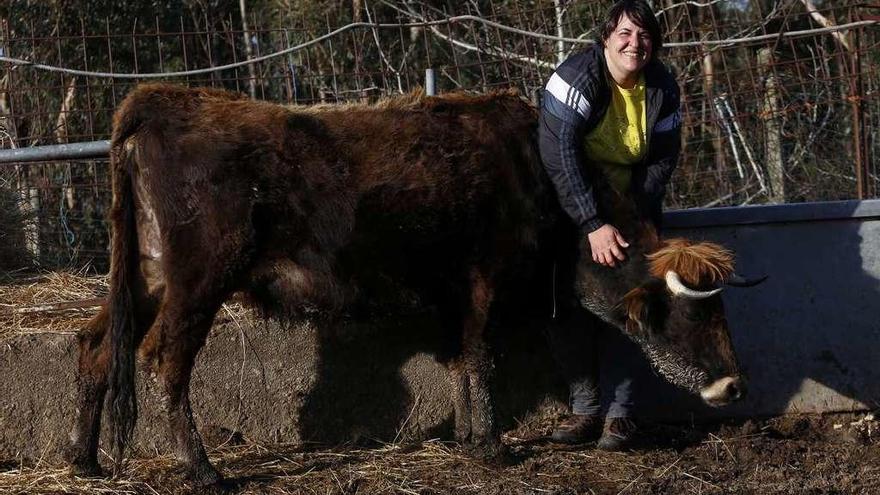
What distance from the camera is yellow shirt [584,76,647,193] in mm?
6398

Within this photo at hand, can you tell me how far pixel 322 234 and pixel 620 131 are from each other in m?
1.79

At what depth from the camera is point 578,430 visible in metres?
6.68

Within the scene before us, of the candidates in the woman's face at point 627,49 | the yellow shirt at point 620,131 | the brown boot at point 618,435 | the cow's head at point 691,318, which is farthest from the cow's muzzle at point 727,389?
the woman's face at point 627,49

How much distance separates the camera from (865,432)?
685cm

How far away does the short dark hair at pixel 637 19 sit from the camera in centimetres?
618

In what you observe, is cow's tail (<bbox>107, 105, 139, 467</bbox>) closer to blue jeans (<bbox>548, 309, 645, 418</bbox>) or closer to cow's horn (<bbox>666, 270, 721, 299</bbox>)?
blue jeans (<bbox>548, 309, 645, 418</bbox>)

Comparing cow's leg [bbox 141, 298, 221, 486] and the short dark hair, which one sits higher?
the short dark hair

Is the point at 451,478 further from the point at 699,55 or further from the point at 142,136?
the point at 699,55

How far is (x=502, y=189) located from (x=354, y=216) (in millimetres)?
859

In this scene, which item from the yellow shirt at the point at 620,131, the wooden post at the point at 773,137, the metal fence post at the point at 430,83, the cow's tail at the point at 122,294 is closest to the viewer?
the cow's tail at the point at 122,294

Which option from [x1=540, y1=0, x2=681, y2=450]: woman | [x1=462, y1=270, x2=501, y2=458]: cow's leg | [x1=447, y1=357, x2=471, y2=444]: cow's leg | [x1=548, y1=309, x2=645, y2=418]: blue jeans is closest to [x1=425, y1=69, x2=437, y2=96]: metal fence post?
[x1=540, y1=0, x2=681, y2=450]: woman

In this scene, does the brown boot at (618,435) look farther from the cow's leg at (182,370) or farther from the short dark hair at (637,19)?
the cow's leg at (182,370)

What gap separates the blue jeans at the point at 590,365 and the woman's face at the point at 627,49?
1420 mm

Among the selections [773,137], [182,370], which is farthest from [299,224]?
[773,137]
